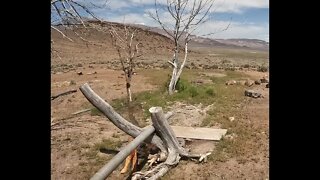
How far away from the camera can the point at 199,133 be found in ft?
27.3

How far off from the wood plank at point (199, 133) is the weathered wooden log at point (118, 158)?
1552mm

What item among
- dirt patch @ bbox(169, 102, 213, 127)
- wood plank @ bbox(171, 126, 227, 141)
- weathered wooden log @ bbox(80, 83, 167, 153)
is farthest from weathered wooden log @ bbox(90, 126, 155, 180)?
dirt patch @ bbox(169, 102, 213, 127)

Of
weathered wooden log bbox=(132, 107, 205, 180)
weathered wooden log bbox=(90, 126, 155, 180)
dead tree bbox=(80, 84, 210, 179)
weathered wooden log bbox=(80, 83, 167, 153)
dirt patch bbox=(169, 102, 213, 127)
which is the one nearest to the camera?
weathered wooden log bbox=(90, 126, 155, 180)

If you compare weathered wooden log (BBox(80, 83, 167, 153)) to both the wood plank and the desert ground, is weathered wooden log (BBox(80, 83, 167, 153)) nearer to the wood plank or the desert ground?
the desert ground

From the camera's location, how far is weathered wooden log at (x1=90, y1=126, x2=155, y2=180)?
15.1 feet

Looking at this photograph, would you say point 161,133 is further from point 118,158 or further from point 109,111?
point 118,158

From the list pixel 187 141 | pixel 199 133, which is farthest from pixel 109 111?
pixel 199 133

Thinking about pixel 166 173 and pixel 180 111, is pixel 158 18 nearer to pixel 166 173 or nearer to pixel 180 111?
pixel 180 111

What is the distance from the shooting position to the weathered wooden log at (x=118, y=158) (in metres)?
4.61

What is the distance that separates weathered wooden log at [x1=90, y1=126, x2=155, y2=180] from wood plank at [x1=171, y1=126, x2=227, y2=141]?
1.55m
